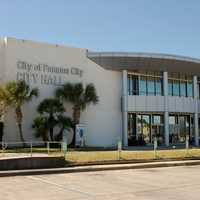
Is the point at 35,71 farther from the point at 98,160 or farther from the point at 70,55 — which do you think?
the point at 98,160

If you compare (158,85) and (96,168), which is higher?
(158,85)

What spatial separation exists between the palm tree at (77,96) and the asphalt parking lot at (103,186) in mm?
19261

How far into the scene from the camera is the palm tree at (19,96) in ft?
108

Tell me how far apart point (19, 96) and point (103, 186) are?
2091 centimetres

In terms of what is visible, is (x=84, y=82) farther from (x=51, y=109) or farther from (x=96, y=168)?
(x=96, y=168)

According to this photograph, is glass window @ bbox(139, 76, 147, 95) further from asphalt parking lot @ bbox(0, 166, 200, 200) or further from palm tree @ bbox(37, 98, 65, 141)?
asphalt parking lot @ bbox(0, 166, 200, 200)

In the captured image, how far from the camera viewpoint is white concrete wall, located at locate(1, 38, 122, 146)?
35.7 meters

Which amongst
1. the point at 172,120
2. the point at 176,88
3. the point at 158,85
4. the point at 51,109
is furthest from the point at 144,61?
the point at 51,109

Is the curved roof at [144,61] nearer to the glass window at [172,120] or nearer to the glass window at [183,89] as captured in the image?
the glass window at [183,89]

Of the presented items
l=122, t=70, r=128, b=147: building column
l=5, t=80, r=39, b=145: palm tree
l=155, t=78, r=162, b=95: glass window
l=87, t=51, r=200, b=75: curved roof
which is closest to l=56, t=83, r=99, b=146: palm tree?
l=5, t=80, r=39, b=145: palm tree

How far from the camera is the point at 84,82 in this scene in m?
39.7

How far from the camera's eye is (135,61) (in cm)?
4050

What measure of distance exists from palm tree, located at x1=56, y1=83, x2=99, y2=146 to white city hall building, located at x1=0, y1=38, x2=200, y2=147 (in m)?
1.05

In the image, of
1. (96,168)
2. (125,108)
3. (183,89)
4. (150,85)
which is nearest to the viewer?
(96,168)
